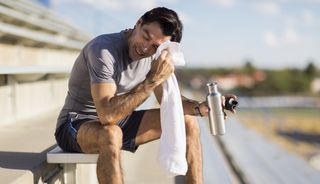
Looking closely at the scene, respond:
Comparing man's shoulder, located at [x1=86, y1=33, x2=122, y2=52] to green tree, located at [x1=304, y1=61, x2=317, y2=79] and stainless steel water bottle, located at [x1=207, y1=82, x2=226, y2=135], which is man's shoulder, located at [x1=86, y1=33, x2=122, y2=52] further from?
green tree, located at [x1=304, y1=61, x2=317, y2=79]

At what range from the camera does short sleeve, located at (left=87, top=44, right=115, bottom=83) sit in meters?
2.12

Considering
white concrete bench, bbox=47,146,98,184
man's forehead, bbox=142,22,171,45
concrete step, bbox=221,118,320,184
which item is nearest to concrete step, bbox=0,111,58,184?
white concrete bench, bbox=47,146,98,184

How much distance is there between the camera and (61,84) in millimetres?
7109

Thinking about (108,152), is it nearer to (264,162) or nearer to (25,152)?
(25,152)

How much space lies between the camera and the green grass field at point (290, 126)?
1231 inches

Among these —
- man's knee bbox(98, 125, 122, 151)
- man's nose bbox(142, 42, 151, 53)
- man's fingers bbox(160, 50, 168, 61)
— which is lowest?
man's knee bbox(98, 125, 122, 151)

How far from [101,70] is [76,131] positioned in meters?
0.33

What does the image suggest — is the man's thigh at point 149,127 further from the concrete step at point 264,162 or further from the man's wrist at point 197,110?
the concrete step at point 264,162

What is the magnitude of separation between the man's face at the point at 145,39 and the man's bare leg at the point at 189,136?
0.35 m

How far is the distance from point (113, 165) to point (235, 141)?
5.80 m

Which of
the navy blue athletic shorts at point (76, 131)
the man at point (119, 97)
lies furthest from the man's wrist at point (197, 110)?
the navy blue athletic shorts at point (76, 131)

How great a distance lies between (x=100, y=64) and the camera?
7.01 ft

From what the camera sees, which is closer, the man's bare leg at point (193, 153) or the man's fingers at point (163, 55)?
the man's fingers at point (163, 55)

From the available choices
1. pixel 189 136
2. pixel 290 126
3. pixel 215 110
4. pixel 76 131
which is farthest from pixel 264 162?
pixel 290 126
